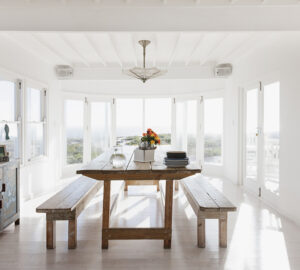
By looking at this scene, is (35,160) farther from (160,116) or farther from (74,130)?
(160,116)

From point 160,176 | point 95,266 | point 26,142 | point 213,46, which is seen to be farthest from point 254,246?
point 26,142

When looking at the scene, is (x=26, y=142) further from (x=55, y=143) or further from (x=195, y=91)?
(x=195, y=91)

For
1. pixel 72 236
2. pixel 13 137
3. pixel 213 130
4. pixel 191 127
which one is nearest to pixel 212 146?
pixel 213 130

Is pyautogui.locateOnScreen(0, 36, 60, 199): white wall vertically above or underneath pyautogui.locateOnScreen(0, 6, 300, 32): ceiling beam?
underneath

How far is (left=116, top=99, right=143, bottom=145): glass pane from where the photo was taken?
22.8ft

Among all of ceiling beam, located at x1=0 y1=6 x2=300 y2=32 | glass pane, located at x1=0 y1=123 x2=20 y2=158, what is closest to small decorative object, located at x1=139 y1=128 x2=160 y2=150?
ceiling beam, located at x1=0 y1=6 x2=300 y2=32

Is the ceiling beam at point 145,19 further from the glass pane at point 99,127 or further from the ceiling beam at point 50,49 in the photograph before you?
the glass pane at point 99,127

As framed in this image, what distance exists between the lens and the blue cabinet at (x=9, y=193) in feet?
8.98

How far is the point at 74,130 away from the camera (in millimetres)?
6379

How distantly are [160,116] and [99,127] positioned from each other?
171 cm

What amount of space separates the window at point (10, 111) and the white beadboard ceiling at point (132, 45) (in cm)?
73

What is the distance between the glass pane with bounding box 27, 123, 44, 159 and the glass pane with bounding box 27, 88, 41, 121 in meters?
0.14

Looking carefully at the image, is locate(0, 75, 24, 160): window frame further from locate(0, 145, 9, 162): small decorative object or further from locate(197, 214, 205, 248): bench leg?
locate(197, 214, 205, 248): bench leg

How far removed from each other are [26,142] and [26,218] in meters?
1.36
